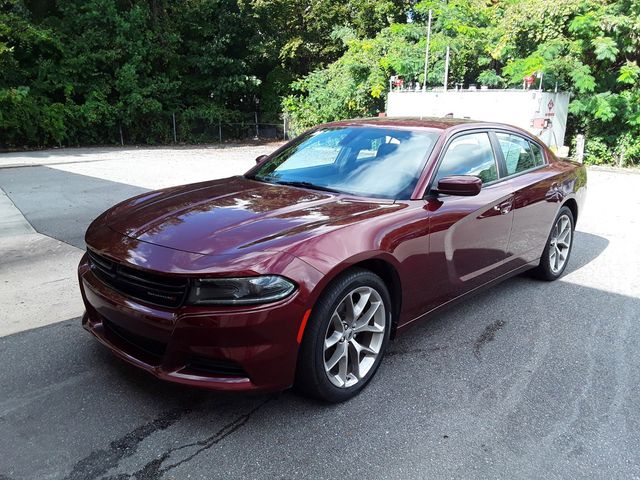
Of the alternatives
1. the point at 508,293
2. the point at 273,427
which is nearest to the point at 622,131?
the point at 508,293

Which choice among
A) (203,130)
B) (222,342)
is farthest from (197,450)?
(203,130)

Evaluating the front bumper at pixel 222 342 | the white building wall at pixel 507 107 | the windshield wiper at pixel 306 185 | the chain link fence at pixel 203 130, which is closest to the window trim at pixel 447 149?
the windshield wiper at pixel 306 185

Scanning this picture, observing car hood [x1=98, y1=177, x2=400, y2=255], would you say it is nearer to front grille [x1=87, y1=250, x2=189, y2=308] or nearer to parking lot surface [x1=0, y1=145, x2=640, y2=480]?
front grille [x1=87, y1=250, x2=189, y2=308]

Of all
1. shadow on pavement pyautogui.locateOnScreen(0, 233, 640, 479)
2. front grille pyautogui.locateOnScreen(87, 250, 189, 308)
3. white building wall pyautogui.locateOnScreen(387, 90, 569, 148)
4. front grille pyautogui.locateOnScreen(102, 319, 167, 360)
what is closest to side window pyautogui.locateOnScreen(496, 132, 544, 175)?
shadow on pavement pyautogui.locateOnScreen(0, 233, 640, 479)

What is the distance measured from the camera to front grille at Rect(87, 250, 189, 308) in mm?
2488

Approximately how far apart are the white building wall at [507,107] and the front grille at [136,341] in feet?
38.0

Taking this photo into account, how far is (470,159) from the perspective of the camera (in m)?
3.90

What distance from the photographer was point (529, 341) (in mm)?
3779

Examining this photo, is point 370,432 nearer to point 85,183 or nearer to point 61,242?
point 61,242

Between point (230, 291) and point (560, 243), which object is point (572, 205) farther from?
point (230, 291)

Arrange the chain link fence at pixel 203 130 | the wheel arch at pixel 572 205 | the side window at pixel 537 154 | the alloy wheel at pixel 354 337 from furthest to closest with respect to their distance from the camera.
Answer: the chain link fence at pixel 203 130, the wheel arch at pixel 572 205, the side window at pixel 537 154, the alloy wheel at pixel 354 337

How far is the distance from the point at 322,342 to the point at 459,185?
→ 4.47 feet

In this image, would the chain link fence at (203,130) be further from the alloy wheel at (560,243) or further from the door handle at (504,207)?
the door handle at (504,207)

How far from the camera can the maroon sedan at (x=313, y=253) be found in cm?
246
